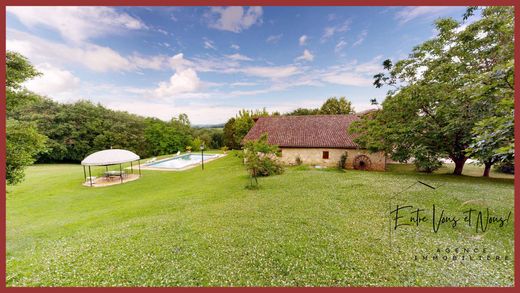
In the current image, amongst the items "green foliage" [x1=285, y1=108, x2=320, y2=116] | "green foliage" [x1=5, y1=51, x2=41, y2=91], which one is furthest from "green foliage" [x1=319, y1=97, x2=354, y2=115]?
"green foliage" [x1=5, y1=51, x2=41, y2=91]

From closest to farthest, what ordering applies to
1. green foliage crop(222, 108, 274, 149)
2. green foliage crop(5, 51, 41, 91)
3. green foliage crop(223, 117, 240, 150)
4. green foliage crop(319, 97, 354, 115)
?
green foliage crop(5, 51, 41, 91)
green foliage crop(222, 108, 274, 149)
green foliage crop(319, 97, 354, 115)
green foliage crop(223, 117, 240, 150)

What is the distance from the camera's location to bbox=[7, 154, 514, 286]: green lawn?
407 cm

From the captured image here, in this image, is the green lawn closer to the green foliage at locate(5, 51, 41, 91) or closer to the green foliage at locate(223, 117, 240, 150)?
the green foliage at locate(5, 51, 41, 91)

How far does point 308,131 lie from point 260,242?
62.2 feet

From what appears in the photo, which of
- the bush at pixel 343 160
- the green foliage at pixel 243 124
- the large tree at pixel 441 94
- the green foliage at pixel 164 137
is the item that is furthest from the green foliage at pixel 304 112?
the large tree at pixel 441 94

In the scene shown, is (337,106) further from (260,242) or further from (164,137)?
(260,242)

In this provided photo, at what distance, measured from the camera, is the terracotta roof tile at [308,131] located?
21.1m

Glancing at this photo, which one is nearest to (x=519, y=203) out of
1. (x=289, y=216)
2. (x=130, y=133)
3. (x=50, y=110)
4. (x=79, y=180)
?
(x=289, y=216)

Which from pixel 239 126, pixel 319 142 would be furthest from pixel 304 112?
pixel 319 142

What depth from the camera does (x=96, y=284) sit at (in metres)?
4.05

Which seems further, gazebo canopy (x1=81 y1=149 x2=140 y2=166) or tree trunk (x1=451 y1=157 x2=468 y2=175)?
gazebo canopy (x1=81 y1=149 x2=140 y2=166)

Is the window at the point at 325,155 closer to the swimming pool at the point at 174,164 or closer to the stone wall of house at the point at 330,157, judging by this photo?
the stone wall of house at the point at 330,157

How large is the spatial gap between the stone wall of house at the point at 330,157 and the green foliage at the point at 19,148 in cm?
1804

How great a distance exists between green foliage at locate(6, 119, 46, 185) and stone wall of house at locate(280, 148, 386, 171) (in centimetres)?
1804
